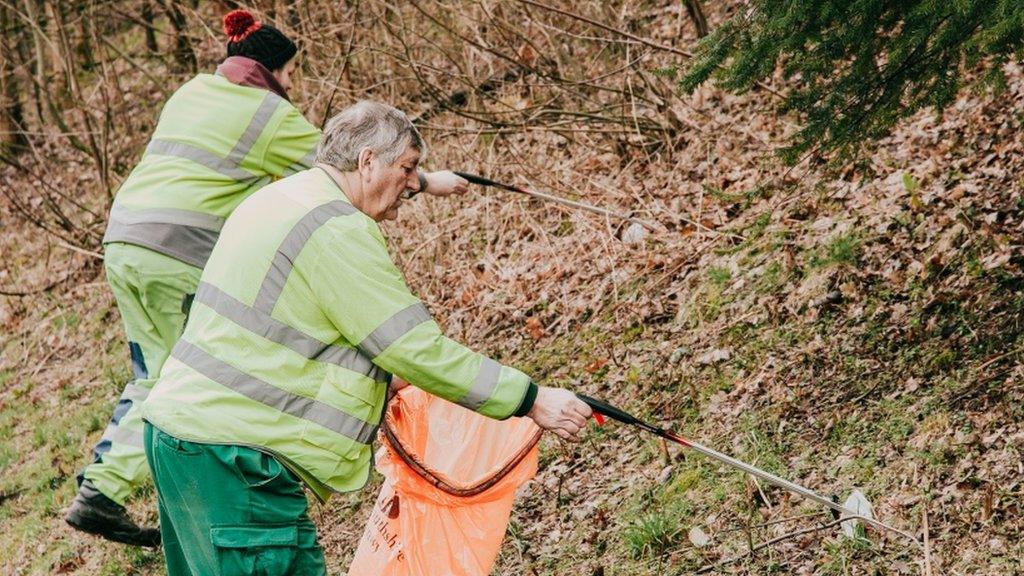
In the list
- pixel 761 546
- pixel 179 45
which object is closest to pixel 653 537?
pixel 761 546

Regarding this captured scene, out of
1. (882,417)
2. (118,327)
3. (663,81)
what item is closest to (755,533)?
(882,417)

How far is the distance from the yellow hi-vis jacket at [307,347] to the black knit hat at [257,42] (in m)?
1.99

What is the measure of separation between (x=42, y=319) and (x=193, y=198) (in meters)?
6.21

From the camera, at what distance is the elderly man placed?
10.2 ft

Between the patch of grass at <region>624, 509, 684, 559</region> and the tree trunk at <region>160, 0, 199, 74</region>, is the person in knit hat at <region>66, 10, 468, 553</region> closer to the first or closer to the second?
the patch of grass at <region>624, 509, 684, 559</region>

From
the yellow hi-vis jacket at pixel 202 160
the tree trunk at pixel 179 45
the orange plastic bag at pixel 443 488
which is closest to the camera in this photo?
the orange plastic bag at pixel 443 488

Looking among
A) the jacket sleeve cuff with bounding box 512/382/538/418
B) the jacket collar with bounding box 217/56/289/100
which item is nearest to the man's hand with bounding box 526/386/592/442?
the jacket sleeve cuff with bounding box 512/382/538/418

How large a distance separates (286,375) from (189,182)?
6.83 ft

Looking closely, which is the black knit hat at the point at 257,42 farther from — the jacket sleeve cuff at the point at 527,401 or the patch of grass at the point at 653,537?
the patch of grass at the point at 653,537

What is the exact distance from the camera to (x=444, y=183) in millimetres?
5352

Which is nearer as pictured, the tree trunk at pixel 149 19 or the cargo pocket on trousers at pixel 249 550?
the cargo pocket on trousers at pixel 249 550

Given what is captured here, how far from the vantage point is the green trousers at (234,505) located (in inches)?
124

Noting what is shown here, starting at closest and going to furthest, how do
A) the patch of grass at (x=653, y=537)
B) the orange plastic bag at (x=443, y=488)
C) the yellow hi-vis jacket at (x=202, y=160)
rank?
the orange plastic bag at (x=443, y=488)
the patch of grass at (x=653, y=537)
the yellow hi-vis jacket at (x=202, y=160)

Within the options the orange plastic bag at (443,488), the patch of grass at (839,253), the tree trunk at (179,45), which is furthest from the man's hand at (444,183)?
the tree trunk at (179,45)
